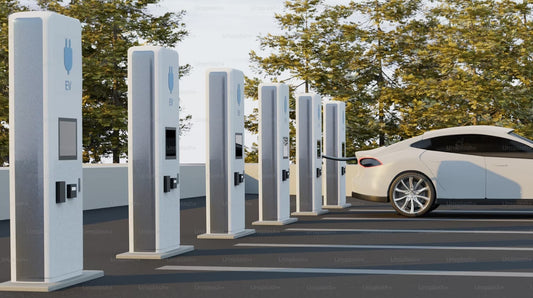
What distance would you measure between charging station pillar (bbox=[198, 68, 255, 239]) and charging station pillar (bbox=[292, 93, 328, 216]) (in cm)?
437

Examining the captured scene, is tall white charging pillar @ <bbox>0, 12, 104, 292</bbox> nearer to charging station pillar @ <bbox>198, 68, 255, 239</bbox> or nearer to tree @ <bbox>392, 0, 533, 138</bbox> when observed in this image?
charging station pillar @ <bbox>198, 68, 255, 239</bbox>

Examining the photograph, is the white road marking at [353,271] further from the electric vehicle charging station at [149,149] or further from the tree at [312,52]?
the tree at [312,52]

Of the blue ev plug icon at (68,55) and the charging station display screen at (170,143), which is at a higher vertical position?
the blue ev plug icon at (68,55)

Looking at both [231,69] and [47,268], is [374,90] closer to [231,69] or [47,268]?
[231,69]

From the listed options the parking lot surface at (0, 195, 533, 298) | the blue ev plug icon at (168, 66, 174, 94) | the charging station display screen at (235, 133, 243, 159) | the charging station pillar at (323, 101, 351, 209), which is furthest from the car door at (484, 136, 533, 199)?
the blue ev plug icon at (168, 66, 174, 94)

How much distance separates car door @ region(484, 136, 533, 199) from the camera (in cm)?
1453

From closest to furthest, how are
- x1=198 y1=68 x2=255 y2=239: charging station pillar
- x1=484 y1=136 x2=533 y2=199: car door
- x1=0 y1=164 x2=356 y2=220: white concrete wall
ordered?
x1=198 y1=68 x2=255 y2=239: charging station pillar
x1=484 y1=136 x2=533 y2=199: car door
x1=0 y1=164 x2=356 y2=220: white concrete wall

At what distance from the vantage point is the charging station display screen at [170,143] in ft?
32.6

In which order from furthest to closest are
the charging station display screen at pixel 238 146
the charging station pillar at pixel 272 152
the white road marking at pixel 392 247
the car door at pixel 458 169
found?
the car door at pixel 458 169, the charging station pillar at pixel 272 152, the charging station display screen at pixel 238 146, the white road marking at pixel 392 247

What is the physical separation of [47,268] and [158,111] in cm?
273

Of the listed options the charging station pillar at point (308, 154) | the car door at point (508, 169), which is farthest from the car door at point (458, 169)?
the charging station pillar at point (308, 154)

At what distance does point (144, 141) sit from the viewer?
9812 millimetres

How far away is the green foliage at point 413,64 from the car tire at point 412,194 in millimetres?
22588

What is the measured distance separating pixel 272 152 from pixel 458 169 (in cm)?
329
